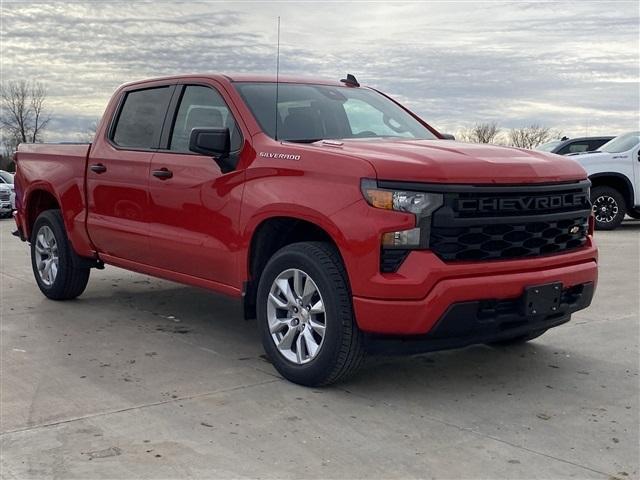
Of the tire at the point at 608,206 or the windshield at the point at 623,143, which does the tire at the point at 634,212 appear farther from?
the windshield at the point at 623,143

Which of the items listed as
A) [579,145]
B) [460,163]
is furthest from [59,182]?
[579,145]

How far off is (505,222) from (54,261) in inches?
183

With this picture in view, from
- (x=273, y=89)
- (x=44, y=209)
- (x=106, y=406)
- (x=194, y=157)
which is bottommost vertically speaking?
(x=106, y=406)

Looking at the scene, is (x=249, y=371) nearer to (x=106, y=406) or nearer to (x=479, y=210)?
(x=106, y=406)

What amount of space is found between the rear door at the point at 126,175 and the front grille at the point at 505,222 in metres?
2.65

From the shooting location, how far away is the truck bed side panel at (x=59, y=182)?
22.1 ft

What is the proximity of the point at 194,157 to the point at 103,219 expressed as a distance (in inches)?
56.4

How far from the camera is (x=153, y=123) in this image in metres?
6.09

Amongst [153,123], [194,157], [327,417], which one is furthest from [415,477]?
[153,123]

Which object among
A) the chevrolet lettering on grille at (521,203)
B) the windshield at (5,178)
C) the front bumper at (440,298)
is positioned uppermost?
the chevrolet lettering on grille at (521,203)

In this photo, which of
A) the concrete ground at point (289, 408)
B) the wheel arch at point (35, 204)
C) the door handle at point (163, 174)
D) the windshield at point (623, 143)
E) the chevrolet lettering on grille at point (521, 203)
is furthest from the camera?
the windshield at point (623, 143)

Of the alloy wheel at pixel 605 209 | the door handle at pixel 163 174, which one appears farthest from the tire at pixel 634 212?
the door handle at pixel 163 174

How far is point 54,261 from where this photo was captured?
23.9 ft

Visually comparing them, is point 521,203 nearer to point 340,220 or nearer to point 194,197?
point 340,220
